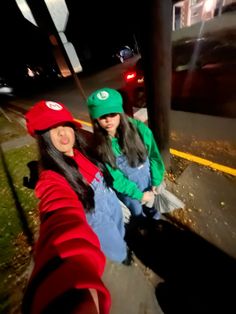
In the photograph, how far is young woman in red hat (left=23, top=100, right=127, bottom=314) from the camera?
0.73m

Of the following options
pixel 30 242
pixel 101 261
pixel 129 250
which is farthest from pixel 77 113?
pixel 101 261

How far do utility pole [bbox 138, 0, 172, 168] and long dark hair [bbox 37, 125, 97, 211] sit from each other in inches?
57.9

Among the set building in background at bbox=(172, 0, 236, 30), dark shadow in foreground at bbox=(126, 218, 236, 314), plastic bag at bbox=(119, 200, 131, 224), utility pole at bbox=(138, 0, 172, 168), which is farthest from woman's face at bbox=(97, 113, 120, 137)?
building in background at bbox=(172, 0, 236, 30)

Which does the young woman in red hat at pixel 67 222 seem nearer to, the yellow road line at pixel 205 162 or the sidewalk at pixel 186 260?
the sidewalk at pixel 186 260

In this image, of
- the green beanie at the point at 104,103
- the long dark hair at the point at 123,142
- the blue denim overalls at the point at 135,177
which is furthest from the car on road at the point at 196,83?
the green beanie at the point at 104,103

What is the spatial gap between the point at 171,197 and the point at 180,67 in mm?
4772

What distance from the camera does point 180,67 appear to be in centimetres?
608

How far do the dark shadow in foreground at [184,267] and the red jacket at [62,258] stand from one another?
158 centimetres

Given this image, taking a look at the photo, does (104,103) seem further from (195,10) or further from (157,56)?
(195,10)

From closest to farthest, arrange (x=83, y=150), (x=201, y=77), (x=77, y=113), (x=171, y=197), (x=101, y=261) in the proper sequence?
(x=101, y=261) < (x=83, y=150) < (x=171, y=197) < (x=201, y=77) < (x=77, y=113)

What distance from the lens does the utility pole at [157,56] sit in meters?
2.03

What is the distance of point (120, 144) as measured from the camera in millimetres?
2088

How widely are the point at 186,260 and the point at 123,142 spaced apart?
1524mm

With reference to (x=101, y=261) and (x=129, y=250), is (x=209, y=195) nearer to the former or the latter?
(x=129, y=250)
